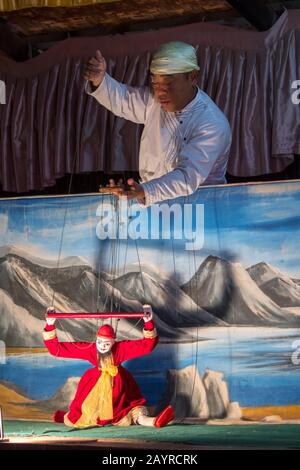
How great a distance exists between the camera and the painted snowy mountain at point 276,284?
485 cm

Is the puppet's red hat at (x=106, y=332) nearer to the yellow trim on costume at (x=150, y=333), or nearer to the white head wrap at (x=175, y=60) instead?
the yellow trim on costume at (x=150, y=333)

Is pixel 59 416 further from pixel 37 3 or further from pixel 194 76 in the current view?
pixel 37 3

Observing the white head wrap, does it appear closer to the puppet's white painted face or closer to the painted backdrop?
the painted backdrop

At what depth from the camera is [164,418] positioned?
4.93m

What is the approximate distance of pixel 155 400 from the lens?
16.5ft

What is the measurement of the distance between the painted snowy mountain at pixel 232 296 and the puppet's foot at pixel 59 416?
1058 mm

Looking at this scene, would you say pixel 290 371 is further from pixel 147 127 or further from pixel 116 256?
pixel 147 127

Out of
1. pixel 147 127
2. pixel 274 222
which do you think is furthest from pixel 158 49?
pixel 274 222

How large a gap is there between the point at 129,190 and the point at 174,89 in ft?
2.26

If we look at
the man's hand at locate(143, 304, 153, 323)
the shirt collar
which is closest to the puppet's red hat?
the man's hand at locate(143, 304, 153, 323)

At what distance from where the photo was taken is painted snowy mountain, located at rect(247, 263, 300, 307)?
4852 millimetres

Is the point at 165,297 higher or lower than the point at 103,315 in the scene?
higher

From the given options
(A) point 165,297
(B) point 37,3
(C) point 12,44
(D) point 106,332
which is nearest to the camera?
(D) point 106,332

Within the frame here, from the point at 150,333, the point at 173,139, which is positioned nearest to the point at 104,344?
the point at 150,333
